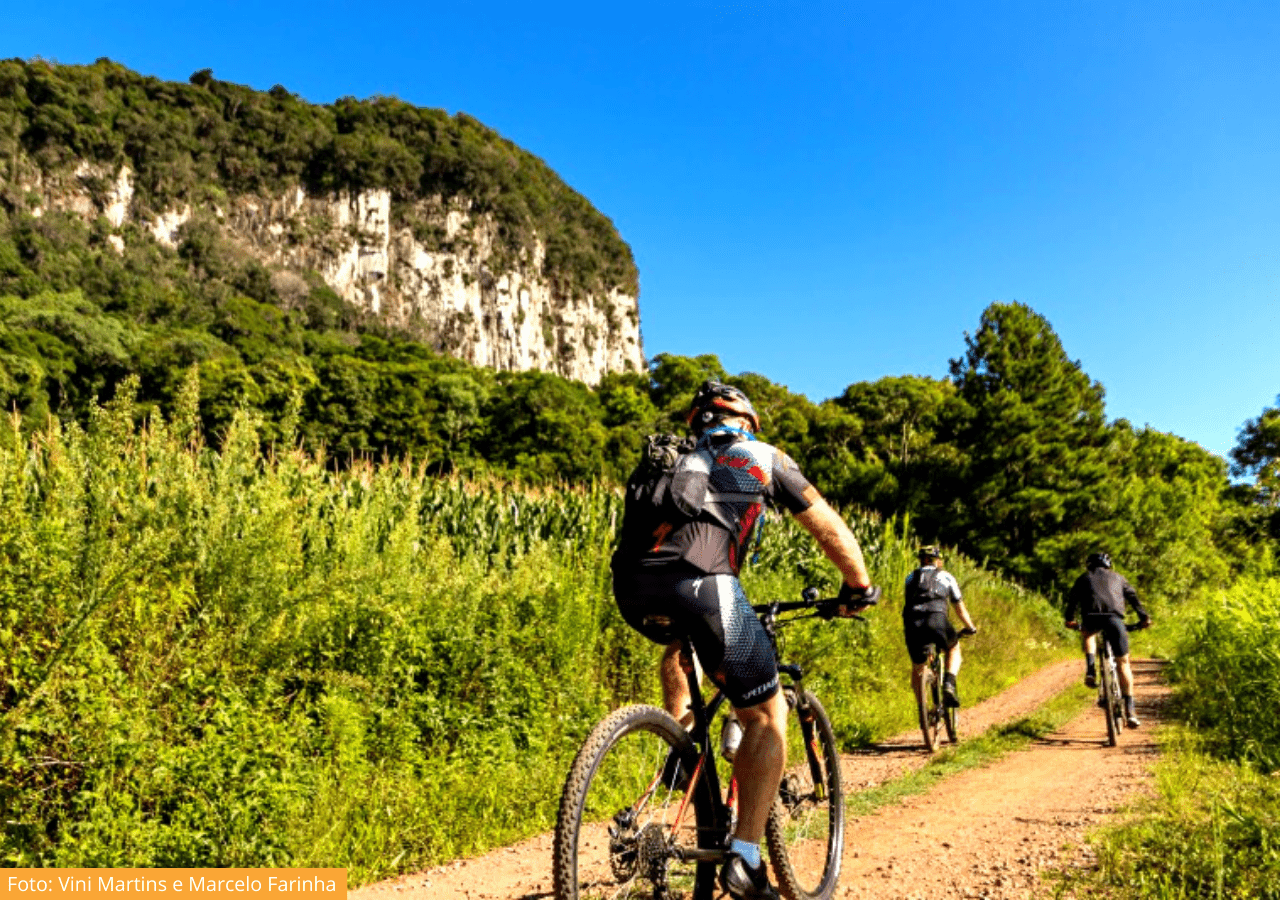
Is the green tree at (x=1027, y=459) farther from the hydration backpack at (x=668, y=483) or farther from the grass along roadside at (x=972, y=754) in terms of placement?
the hydration backpack at (x=668, y=483)

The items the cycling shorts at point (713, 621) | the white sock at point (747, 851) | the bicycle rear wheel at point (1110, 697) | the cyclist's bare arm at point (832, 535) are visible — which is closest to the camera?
the cycling shorts at point (713, 621)

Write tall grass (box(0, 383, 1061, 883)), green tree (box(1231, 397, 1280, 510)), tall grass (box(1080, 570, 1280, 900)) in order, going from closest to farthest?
tall grass (box(1080, 570, 1280, 900))
tall grass (box(0, 383, 1061, 883))
green tree (box(1231, 397, 1280, 510))

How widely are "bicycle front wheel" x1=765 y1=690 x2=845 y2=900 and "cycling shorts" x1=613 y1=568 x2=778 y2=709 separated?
3.34 feet

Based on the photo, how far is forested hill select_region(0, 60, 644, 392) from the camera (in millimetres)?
117750

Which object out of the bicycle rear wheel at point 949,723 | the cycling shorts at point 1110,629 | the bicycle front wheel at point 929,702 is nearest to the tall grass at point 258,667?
the bicycle front wheel at point 929,702

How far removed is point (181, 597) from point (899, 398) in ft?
210

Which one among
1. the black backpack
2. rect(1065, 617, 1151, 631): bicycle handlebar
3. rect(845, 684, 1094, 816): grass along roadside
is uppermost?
the black backpack

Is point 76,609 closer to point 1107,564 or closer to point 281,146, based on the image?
point 1107,564

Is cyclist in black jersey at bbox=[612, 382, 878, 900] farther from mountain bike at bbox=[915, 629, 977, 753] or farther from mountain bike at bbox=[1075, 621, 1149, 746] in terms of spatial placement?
mountain bike at bbox=[1075, 621, 1149, 746]

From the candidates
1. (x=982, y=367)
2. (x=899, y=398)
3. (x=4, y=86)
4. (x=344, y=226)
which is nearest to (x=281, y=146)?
(x=344, y=226)

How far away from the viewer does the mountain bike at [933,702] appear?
879 centimetres

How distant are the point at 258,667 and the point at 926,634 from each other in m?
6.91

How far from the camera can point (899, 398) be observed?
64.7 m
